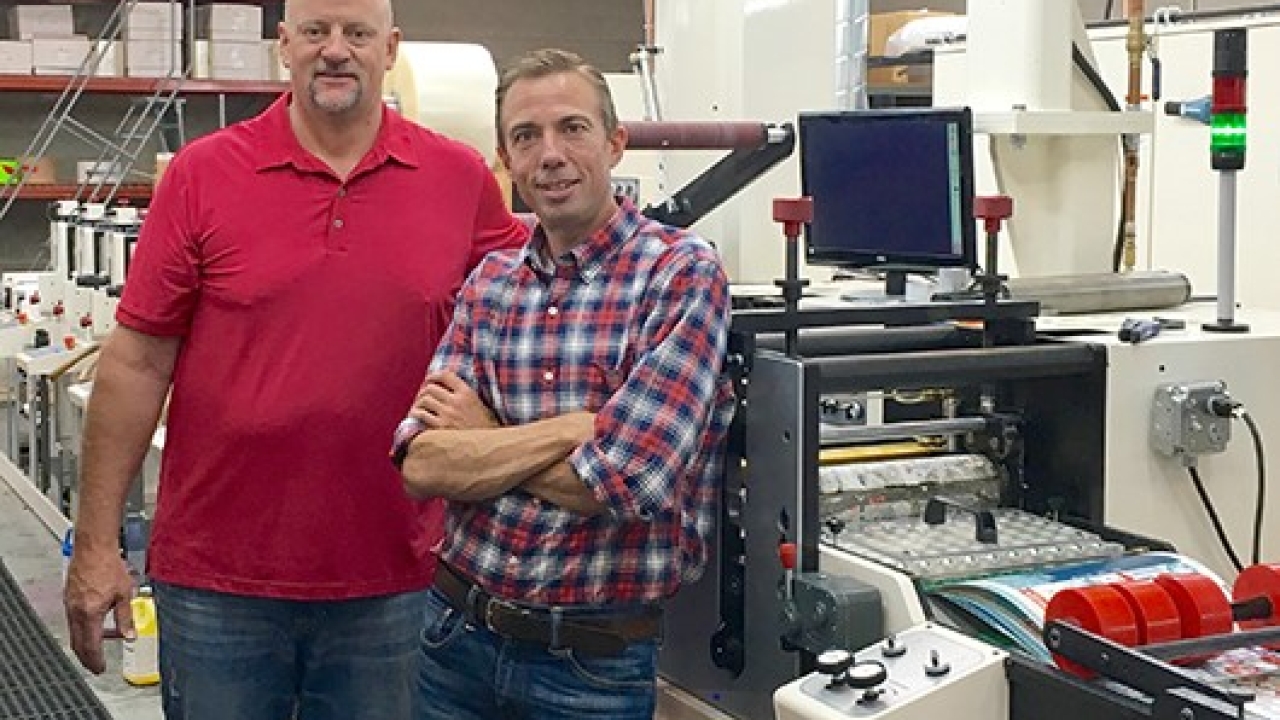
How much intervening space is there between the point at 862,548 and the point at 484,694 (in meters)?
0.45

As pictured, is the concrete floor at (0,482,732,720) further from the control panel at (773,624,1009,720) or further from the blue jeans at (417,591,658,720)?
the control panel at (773,624,1009,720)

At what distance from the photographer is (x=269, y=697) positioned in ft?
6.72

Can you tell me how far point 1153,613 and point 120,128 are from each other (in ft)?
25.7

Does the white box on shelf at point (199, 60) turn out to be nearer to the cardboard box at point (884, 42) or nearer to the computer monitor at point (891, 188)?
the cardboard box at point (884, 42)

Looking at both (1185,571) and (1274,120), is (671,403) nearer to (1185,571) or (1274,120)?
(1185,571)

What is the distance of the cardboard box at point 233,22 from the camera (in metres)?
8.01

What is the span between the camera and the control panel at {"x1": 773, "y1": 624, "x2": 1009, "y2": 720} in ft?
4.75

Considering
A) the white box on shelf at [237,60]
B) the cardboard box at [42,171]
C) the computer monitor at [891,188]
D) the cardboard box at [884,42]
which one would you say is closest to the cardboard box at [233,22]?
the white box on shelf at [237,60]

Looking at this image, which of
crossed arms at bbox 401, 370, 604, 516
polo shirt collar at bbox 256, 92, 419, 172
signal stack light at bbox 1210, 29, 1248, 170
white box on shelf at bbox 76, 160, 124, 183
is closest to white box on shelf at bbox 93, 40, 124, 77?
white box on shelf at bbox 76, 160, 124, 183

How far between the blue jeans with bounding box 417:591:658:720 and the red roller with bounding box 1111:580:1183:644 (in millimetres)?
521

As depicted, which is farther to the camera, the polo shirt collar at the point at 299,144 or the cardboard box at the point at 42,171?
the cardboard box at the point at 42,171

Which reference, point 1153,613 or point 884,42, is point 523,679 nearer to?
point 1153,613

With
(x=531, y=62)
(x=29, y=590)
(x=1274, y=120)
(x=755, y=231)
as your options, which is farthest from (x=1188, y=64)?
(x=29, y=590)

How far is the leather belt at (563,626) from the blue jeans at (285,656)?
1.06 feet
